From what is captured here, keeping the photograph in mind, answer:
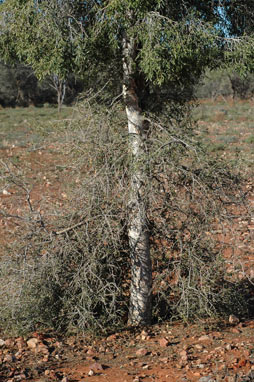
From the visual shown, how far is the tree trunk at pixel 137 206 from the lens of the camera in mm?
4877

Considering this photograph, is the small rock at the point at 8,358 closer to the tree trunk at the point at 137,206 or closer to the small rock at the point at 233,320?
the tree trunk at the point at 137,206

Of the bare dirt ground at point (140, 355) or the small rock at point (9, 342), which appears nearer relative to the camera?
the bare dirt ground at point (140, 355)

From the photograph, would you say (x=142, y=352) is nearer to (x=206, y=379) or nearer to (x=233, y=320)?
(x=206, y=379)

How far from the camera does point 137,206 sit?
4.96 metres

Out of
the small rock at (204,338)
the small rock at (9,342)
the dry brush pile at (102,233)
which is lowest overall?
the small rock at (9,342)

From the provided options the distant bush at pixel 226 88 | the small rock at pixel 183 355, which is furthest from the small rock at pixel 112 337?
the distant bush at pixel 226 88

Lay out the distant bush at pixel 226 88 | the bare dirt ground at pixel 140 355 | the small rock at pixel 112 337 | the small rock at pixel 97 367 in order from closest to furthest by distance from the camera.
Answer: the bare dirt ground at pixel 140 355, the small rock at pixel 97 367, the small rock at pixel 112 337, the distant bush at pixel 226 88

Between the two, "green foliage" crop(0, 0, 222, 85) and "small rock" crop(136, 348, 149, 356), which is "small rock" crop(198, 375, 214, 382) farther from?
"green foliage" crop(0, 0, 222, 85)

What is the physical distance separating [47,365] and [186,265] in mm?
1928

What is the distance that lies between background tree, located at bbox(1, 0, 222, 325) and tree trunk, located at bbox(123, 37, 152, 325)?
0.01 m

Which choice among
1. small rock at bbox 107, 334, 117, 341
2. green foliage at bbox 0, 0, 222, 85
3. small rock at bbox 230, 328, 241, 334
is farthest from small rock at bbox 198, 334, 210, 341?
green foliage at bbox 0, 0, 222, 85

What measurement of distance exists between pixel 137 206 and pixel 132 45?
1685mm

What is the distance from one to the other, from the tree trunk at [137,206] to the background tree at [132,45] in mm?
11

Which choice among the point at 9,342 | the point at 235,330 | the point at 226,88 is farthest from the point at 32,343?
the point at 226,88
